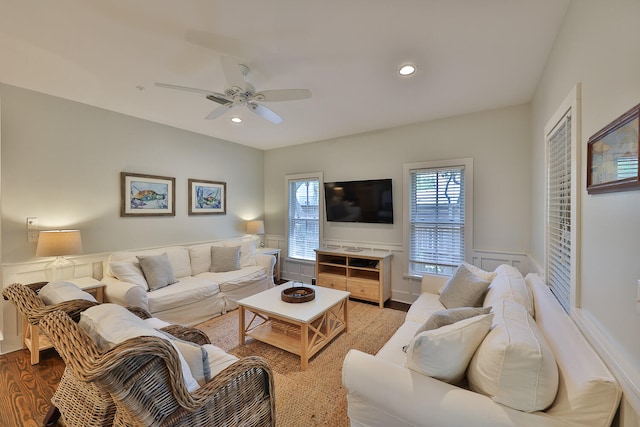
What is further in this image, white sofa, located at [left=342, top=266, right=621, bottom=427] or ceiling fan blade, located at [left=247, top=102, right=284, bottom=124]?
ceiling fan blade, located at [left=247, top=102, right=284, bottom=124]

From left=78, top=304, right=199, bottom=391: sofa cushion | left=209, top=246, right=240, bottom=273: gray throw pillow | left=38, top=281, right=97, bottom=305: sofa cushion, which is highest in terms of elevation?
left=38, top=281, right=97, bottom=305: sofa cushion

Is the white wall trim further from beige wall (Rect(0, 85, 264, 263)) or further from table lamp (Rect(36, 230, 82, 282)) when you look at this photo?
beige wall (Rect(0, 85, 264, 263))

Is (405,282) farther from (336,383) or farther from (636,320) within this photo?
(636,320)

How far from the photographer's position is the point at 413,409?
3.67 feet

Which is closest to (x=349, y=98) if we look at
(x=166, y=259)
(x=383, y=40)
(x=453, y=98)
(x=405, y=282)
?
(x=383, y=40)

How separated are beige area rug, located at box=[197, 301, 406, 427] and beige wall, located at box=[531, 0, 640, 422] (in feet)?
5.03

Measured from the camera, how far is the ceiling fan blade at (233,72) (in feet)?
5.84

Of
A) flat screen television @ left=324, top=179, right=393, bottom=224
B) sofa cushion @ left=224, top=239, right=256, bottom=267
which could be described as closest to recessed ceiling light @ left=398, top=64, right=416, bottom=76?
flat screen television @ left=324, top=179, right=393, bottom=224

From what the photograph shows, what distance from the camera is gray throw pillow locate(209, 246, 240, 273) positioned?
12.6ft

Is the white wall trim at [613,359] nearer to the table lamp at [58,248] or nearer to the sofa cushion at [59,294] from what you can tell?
the sofa cushion at [59,294]

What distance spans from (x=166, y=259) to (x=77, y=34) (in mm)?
2377

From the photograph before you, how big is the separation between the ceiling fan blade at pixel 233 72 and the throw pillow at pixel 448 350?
6.77ft

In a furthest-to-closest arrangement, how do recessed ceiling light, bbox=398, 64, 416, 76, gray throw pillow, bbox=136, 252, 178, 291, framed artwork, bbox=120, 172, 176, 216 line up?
1. framed artwork, bbox=120, 172, 176, 216
2. gray throw pillow, bbox=136, 252, 178, 291
3. recessed ceiling light, bbox=398, 64, 416, 76

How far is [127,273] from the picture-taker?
2891 mm
